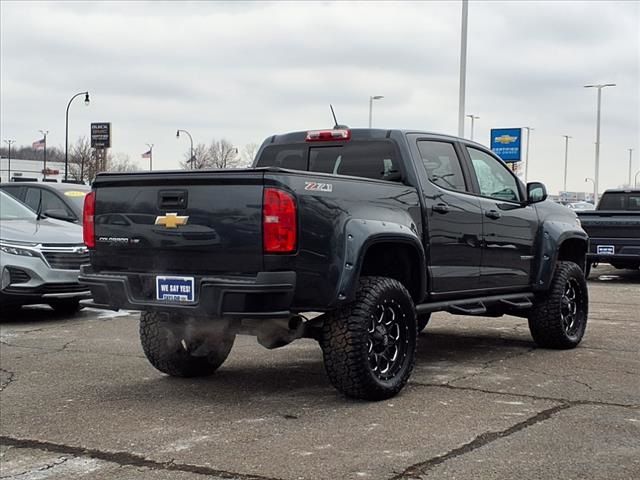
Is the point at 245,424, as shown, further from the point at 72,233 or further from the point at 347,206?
the point at 72,233

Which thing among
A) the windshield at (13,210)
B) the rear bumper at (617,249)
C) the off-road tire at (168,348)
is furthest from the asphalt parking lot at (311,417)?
the rear bumper at (617,249)

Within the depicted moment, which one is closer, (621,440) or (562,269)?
(621,440)

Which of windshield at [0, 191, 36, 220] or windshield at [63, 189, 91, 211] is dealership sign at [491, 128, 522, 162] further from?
windshield at [0, 191, 36, 220]

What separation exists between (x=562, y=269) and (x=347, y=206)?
3410 mm

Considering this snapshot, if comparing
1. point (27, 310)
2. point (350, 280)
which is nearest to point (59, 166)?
point (27, 310)

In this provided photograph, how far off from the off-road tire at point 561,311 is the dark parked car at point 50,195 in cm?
666

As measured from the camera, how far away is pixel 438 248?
6832mm

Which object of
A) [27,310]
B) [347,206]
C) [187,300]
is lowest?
[27,310]

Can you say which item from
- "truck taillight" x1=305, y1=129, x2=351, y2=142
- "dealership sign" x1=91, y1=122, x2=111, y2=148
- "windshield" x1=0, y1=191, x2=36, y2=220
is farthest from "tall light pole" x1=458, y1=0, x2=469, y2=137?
"dealership sign" x1=91, y1=122, x2=111, y2=148

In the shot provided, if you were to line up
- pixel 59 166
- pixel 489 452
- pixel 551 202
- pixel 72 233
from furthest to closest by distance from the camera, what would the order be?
pixel 59 166
pixel 72 233
pixel 551 202
pixel 489 452

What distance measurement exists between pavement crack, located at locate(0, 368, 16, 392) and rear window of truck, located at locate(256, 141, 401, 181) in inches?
106

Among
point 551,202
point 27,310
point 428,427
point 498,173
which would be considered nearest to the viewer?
point 428,427

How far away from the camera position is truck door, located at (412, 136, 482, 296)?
679 cm

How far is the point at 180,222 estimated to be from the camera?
5.76 meters
